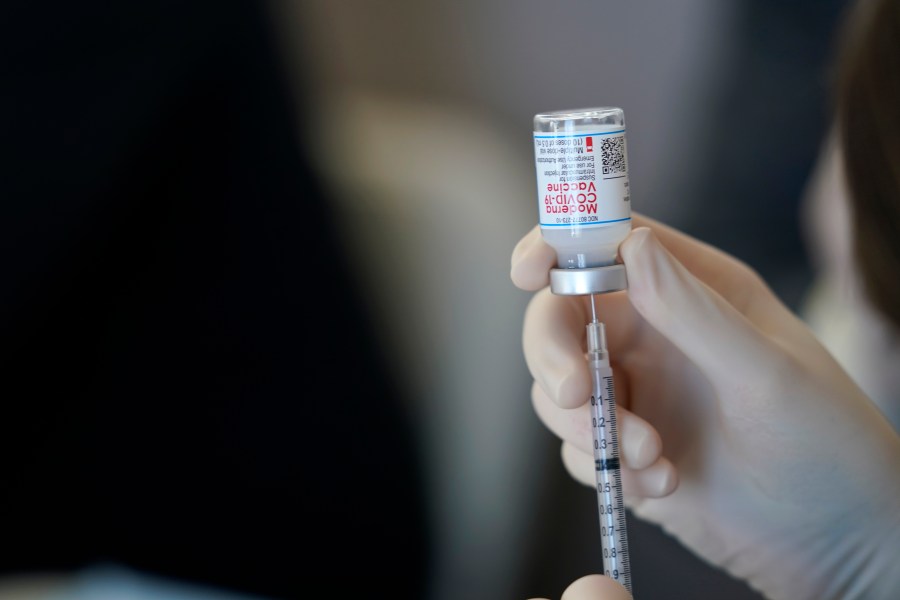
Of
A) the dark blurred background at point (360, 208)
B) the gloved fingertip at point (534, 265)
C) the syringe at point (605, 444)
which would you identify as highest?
the dark blurred background at point (360, 208)

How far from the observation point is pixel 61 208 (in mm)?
1589

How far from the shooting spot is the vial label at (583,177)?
80cm

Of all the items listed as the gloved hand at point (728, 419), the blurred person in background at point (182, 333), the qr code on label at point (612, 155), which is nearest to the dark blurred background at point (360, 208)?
the blurred person in background at point (182, 333)

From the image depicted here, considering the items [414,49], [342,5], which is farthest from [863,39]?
[342,5]

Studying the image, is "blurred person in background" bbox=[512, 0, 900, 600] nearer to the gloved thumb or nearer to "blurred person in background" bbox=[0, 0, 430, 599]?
the gloved thumb

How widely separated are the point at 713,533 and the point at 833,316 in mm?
887

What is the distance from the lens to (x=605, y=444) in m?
0.91

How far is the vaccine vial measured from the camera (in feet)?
2.64

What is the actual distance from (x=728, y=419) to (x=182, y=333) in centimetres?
114

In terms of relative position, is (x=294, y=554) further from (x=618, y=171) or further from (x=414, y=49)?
(x=618, y=171)

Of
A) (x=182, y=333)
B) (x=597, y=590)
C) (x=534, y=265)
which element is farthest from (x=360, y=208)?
(x=597, y=590)

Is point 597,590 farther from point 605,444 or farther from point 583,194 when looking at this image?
→ point 583,194

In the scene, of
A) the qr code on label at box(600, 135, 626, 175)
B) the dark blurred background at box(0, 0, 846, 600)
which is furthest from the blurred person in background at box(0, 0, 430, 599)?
the qr code on label at box(600, 135, 626, 175)

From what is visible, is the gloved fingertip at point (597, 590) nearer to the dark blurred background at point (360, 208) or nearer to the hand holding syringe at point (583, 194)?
the hand holding syringe at point (583, 194)
